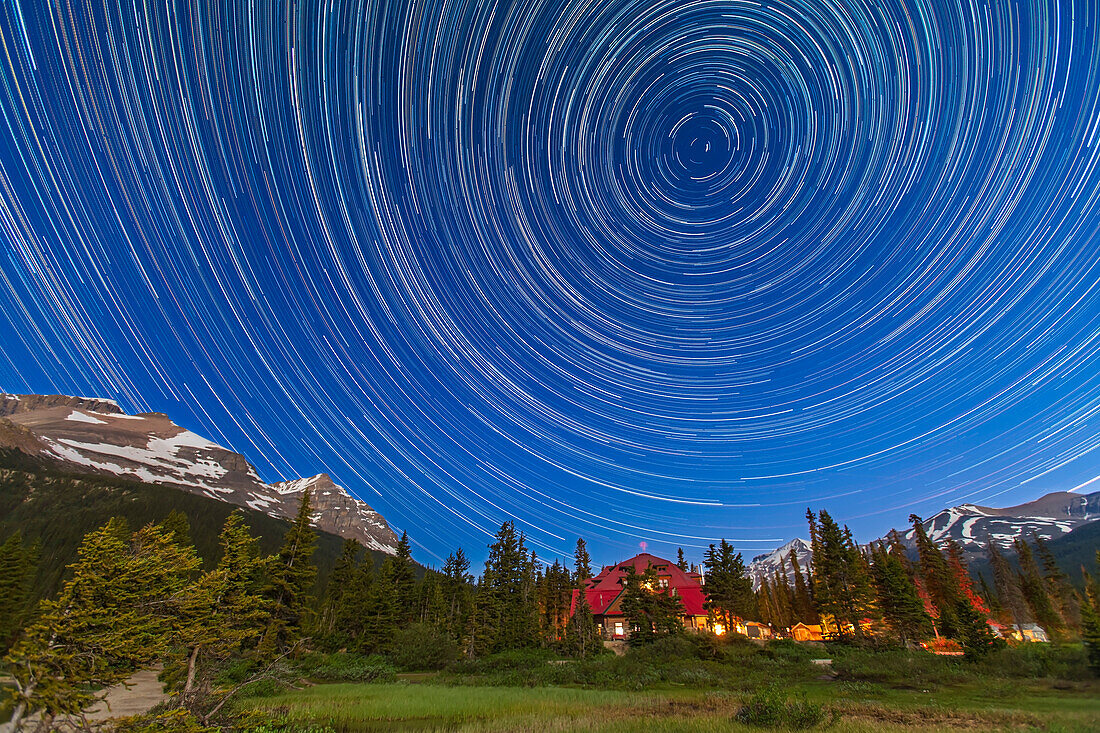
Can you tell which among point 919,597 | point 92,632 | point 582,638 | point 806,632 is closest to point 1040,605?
point 919,597

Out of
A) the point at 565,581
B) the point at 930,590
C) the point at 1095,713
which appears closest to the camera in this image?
the point at 1095,713

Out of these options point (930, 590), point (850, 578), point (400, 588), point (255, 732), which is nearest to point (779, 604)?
point (930, 590)

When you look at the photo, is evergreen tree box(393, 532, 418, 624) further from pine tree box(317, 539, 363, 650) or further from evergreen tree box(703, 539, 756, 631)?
evergreen tree box(703, 539, 756, 631)

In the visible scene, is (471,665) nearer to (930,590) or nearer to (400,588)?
(400,588)

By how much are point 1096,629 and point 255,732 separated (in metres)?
29.6

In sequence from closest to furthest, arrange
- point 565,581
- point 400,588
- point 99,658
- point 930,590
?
point 99,658, point 930,590, point 400,588, point 565,581

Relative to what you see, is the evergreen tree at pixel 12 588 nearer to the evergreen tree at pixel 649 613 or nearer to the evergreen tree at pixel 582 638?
the evergreen tree at pixel 582 638

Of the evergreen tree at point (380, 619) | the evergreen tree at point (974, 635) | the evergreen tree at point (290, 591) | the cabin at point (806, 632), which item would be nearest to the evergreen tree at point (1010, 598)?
the cabin at point (806, 632)

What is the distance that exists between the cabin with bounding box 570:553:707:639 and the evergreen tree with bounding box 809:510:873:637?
15636 mm

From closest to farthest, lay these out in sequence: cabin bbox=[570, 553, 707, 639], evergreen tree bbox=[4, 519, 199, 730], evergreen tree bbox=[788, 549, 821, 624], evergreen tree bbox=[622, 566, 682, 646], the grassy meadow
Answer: evergreen tree bbox=[4, 519, 199, 730] < the grassy meadow < evergreen tree bbox=[622, 566, 682, 646] < cabin bbox=[570, 553, 707, 639] < evergreen tree bbox=[788, 549, 821, 624]

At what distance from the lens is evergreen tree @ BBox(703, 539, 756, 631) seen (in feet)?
192

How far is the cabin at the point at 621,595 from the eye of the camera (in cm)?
6819

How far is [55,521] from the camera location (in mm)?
118562

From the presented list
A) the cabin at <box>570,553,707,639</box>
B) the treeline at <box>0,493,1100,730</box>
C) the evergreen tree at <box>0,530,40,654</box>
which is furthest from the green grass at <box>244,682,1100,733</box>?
the evergreen tree at <box>0,530,40,654</box>
